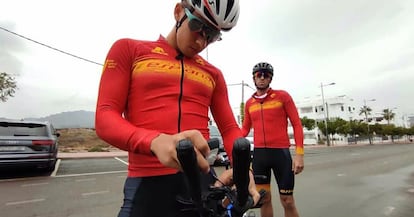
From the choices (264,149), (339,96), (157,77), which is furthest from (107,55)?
(339,96)

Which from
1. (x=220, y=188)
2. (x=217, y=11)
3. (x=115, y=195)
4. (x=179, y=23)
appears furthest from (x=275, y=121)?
(x=115, y=195)

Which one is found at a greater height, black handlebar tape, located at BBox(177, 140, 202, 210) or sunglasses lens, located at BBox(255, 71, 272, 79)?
sunglasses lens, located at BBox(255, 71, 272, 79)

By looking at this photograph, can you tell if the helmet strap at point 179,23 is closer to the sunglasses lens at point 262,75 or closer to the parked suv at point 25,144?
the sunglasses lens at point 262,75

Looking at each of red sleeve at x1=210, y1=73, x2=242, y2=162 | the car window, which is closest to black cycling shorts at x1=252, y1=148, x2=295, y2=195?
red sleeve at x1=210, y1=73, x2=242, y2=162

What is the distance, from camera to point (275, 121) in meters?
3.99

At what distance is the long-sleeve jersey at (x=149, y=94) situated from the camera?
1.26 metres

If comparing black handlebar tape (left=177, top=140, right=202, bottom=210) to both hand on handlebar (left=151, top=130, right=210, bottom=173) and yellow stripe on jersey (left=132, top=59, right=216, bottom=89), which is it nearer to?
hand on handlebar (left=151, top=130, right=210, bottom=173)

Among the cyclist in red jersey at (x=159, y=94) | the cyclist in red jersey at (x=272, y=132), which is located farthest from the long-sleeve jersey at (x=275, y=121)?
the cyclist in red jersey at (x=159, y=94)

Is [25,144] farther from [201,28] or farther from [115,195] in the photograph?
[201,28]

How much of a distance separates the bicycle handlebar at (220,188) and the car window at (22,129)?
31.3 ft

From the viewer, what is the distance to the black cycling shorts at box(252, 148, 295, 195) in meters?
3.67

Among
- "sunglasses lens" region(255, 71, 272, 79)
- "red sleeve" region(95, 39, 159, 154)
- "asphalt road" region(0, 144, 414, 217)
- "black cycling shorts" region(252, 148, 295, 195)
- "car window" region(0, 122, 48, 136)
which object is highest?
"sunglasses lens" region(255, 71, 272, 79)

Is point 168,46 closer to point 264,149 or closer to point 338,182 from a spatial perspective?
point 264,149

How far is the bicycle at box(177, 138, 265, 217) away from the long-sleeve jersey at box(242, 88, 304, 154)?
9.38 ft
